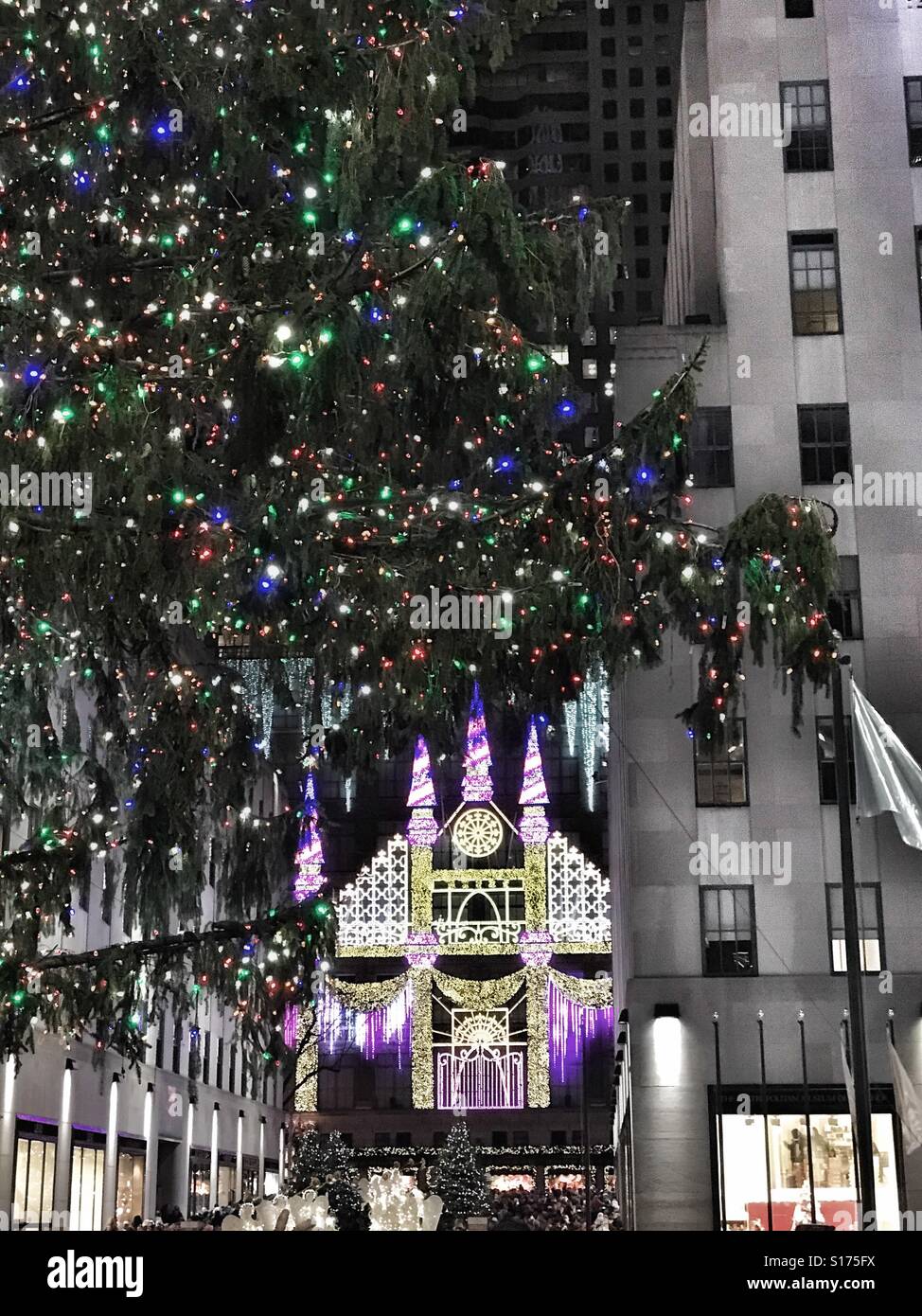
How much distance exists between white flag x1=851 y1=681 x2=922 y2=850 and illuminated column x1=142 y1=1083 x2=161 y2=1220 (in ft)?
88.6

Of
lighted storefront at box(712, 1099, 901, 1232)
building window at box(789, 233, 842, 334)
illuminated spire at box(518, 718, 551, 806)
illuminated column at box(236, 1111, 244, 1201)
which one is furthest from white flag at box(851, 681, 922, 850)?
illuminated column at box(236, 1111, 244, 1201)

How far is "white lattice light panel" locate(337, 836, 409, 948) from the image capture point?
196ft

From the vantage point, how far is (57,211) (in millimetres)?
13195

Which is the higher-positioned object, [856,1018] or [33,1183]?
[856,1018]

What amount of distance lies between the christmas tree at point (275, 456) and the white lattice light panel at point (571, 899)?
48.7 metres

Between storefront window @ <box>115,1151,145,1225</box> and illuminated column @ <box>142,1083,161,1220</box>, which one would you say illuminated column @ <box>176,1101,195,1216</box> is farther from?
storefront window @ <box>115,1151,145,1225</box>

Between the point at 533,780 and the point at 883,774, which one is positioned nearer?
the point at 883,774

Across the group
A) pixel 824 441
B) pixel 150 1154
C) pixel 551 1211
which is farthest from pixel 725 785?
pixel 150 1154

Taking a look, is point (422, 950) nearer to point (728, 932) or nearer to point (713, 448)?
point (728, 932)

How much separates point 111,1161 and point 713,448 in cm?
2500

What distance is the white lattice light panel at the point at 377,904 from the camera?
196ft

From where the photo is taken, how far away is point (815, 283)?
119ft
